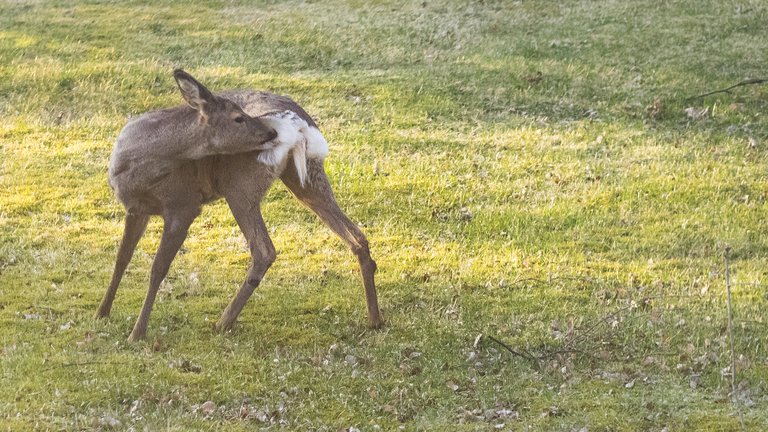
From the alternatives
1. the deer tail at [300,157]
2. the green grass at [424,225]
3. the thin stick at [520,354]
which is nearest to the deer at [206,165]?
the deer tail at [300,157]

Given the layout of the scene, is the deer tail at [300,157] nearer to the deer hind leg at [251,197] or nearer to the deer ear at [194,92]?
the deer hind leg at [251,197]

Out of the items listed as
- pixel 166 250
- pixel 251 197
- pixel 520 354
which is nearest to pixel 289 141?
pixel 251 197

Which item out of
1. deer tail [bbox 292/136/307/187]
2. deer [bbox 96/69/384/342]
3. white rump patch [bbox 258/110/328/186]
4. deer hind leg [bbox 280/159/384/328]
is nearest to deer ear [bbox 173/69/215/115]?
deer [bbox 96/69/384/342]

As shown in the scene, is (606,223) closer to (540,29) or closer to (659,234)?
(659,234)

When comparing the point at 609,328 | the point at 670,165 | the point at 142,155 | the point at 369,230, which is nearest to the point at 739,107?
the point at 670,165

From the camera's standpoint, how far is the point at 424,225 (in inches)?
505

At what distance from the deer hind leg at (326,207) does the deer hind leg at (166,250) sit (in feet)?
3.23

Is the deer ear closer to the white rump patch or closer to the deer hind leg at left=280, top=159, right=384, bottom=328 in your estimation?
the white rump patch

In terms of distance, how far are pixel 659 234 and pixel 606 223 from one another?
2.33 ft

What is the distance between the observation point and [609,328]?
31.4 feet

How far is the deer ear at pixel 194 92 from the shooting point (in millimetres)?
8562

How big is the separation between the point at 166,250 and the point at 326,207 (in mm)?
1466

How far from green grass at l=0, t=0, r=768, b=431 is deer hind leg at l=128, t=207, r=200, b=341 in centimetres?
23

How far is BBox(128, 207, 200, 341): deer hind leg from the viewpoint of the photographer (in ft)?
29.2
